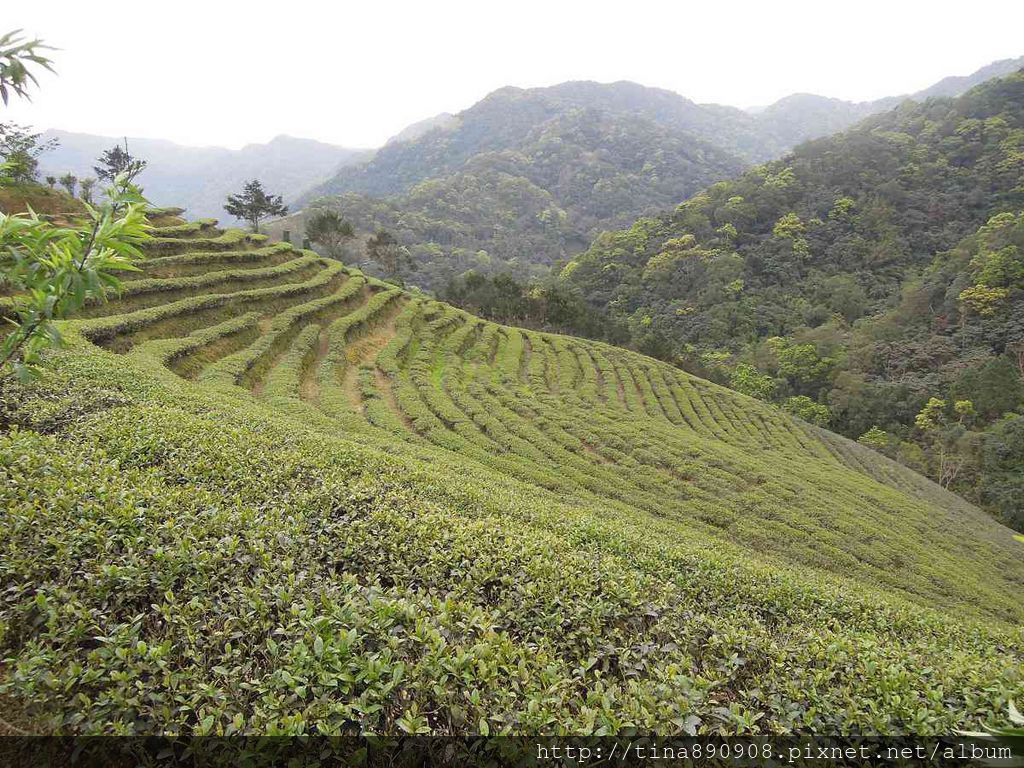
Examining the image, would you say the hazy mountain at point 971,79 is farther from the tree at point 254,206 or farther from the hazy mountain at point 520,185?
the tree at point 254,206

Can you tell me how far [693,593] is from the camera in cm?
510

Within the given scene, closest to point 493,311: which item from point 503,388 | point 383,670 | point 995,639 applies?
point 503,388

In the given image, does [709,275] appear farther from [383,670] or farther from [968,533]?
[383,670]

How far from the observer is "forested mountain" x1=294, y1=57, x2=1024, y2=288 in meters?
101

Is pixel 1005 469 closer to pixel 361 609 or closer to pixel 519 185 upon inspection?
pixel 361 609

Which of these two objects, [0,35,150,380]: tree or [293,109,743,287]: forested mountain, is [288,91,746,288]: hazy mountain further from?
[0,35,150,380]: tree

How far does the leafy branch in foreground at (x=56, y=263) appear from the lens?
82.7 inches

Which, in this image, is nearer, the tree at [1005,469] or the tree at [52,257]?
the tree at [52,257]

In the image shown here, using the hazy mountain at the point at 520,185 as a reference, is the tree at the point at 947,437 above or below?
below

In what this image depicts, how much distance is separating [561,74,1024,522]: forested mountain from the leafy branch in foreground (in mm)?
A: 41856

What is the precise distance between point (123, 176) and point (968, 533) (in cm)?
2585

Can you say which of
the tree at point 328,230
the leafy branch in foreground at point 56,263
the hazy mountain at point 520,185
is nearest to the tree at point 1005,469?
the leafy branch in foreground at point 56,263

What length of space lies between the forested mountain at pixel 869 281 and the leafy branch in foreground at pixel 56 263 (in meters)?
41.9

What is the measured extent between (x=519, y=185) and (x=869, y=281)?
9077 centimetres
